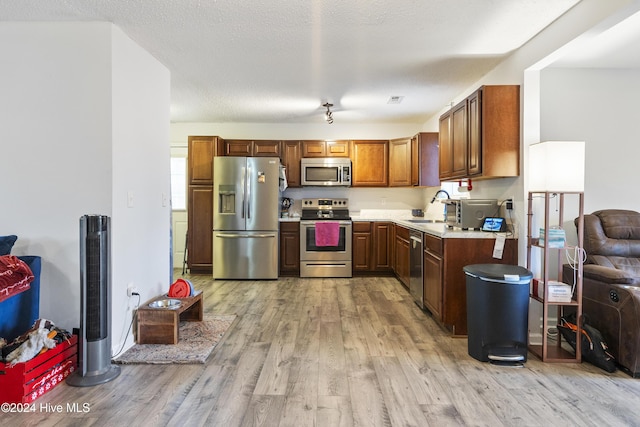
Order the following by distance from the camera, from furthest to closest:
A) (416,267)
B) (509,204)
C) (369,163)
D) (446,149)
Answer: (369,163) → (416,267) → (446,149) → (509,204)

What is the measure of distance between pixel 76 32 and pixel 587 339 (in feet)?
13.5

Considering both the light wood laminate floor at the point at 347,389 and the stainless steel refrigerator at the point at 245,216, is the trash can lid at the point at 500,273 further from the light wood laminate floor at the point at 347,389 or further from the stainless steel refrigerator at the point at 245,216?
the stainless steel refrigerator at the point at 245,216

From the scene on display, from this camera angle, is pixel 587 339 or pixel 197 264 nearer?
pixel 587 339

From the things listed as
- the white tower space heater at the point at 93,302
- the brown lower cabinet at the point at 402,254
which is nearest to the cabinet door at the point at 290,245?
the brown lower cabinet at the point at 402,254

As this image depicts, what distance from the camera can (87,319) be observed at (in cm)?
213

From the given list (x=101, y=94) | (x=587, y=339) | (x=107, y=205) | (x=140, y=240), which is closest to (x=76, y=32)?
(x=101, y=94)

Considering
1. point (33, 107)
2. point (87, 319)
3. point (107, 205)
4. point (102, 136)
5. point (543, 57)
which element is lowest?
point (87, 319)

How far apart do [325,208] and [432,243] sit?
101 inches

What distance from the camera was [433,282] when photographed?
10.4 feet

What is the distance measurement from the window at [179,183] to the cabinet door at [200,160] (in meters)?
0.84

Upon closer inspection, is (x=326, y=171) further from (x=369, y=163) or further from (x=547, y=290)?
(x=547, y=290)

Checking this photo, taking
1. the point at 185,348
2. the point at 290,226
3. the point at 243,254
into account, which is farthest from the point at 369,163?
the point at 185,348

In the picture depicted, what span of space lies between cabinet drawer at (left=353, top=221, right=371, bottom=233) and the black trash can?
112 inches

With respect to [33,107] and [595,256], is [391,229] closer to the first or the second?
[595,256]
